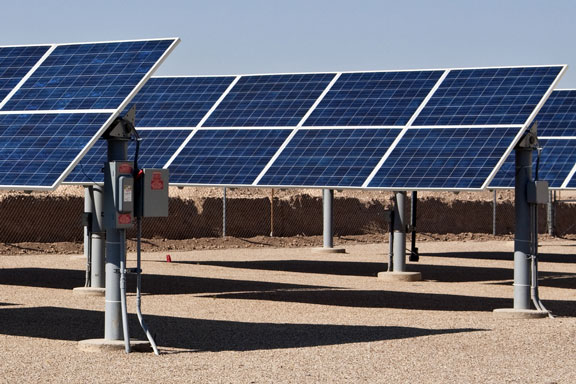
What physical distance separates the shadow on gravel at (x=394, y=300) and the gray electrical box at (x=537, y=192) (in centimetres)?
232

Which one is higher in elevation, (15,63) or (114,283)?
(15,63)

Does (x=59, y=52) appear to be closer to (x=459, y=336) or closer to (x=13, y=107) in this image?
(x=13, y=107)

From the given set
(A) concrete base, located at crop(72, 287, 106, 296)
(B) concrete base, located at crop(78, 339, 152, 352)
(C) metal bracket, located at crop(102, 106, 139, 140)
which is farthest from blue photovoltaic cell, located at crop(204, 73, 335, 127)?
(B) concrete base, located at crop(78, 339, 152, 352)

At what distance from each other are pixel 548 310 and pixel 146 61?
8.28m

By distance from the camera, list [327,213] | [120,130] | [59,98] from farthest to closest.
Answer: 1. [327,213]
2. [59,98]
3. [120,130]

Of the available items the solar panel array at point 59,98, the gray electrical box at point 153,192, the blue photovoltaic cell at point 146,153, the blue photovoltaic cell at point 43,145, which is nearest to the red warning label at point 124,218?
the gray electrical box at point 153,192

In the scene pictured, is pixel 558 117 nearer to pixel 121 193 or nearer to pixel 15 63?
pixel 15 63

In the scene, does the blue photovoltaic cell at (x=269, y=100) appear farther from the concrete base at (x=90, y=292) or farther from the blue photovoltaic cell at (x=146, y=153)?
the concrete base at (x=90, y=292)

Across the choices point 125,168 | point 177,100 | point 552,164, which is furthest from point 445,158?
Answer: point 552,164

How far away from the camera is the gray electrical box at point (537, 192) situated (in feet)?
65.4

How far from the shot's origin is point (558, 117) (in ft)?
120

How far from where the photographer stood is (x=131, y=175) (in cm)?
1552

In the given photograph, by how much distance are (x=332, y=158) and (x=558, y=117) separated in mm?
13455

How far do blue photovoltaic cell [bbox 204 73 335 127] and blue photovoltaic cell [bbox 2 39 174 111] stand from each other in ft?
22.4
